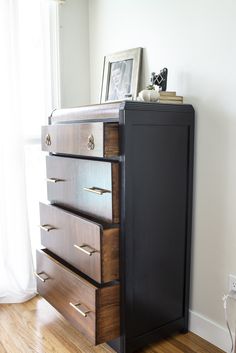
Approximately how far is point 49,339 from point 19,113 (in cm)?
126

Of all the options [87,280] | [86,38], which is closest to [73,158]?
[87,280]

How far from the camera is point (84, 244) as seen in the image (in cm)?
152

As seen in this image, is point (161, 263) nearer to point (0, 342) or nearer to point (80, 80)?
point (0, 342)

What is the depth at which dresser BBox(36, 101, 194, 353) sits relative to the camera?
1428 mm

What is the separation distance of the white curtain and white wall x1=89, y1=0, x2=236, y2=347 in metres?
0.71

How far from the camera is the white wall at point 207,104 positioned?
153 centimetres


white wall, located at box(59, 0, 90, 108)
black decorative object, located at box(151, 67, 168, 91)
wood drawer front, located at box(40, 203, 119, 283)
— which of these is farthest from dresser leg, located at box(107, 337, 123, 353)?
white wall, located at box(59, 0, 90, 108)

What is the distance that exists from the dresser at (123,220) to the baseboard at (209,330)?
0.05m

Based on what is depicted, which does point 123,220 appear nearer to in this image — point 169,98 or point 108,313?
point 108,313

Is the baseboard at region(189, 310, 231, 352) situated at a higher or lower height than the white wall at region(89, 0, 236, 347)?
lower

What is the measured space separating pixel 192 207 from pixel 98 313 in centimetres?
67

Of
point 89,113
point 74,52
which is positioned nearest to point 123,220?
point 89,113

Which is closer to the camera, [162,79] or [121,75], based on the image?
[162,79]

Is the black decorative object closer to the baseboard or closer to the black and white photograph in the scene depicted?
the black and white photograph
